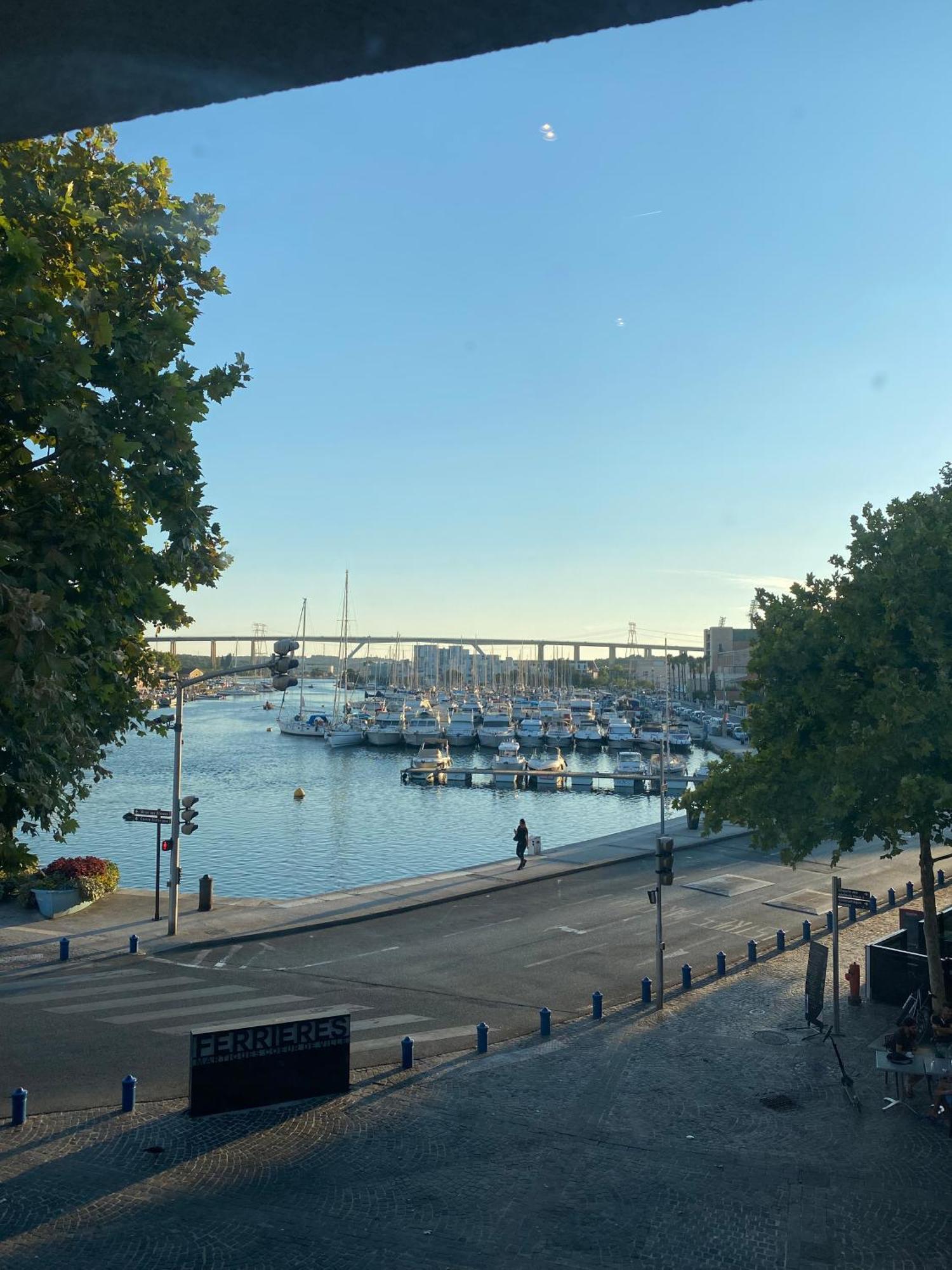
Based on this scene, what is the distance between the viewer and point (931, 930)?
15.8 metres

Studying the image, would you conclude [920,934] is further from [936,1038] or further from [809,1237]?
[809,1237]

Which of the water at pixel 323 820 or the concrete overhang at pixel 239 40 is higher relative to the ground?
the concrete overhang at pixel 239 40

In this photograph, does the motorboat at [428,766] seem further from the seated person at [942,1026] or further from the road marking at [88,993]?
the seated person at [942,1026]

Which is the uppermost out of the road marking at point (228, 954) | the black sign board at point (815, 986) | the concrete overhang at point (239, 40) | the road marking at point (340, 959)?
the concrete overhang at point (239, 40)

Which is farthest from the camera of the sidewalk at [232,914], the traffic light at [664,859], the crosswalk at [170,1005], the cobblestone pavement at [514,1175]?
the sidewalk at [232,914]

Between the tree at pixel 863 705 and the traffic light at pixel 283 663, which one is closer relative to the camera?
the tree at pixel 863 705

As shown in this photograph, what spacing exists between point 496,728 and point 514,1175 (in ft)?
317

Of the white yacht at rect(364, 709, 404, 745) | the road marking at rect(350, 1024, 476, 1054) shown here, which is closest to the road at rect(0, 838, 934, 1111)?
the road marking at rect(350, 1024, 476, 1054)

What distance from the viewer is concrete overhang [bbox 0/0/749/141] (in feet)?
10.7

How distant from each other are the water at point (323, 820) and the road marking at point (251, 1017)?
17747 millimetres

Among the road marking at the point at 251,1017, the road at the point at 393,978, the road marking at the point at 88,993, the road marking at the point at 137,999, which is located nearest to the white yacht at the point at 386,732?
the road at the point at 393,978

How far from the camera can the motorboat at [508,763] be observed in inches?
2667

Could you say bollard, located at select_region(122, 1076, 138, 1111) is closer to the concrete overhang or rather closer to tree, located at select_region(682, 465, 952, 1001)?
tree, located at select_region(682, 465, 952, 1001)

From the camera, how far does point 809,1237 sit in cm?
987
